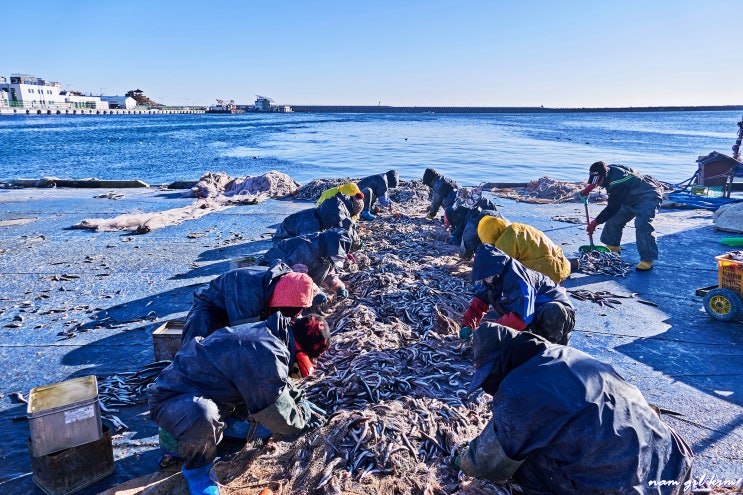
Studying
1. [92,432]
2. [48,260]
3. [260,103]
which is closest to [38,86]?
[260,103]

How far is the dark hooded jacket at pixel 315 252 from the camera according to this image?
679cm

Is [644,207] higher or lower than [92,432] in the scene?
higher

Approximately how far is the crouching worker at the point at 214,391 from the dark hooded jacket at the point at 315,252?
3146 millimetres

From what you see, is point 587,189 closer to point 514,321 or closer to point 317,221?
point 317,221

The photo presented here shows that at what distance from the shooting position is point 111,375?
514 cm

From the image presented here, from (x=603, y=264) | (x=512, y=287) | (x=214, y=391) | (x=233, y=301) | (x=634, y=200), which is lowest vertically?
(x=603, y=264)

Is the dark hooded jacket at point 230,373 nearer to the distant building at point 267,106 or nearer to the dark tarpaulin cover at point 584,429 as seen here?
the dark tarpaulin cover at point 584,429

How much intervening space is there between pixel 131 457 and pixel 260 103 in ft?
589

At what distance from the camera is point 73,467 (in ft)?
11.5

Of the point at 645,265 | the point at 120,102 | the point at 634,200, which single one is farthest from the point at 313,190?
the point at 120,102

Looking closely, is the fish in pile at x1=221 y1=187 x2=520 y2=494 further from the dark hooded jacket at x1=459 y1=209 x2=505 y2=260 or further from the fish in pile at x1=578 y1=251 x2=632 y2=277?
the fish in pile at x1=578 y1=251 x2=632 y2=277

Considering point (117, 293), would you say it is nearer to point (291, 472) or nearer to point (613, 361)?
point (291, 472)

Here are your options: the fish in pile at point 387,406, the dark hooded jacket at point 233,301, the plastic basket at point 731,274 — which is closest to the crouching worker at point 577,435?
the fish in pile at point 387,406

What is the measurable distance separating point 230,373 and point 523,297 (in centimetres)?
288
